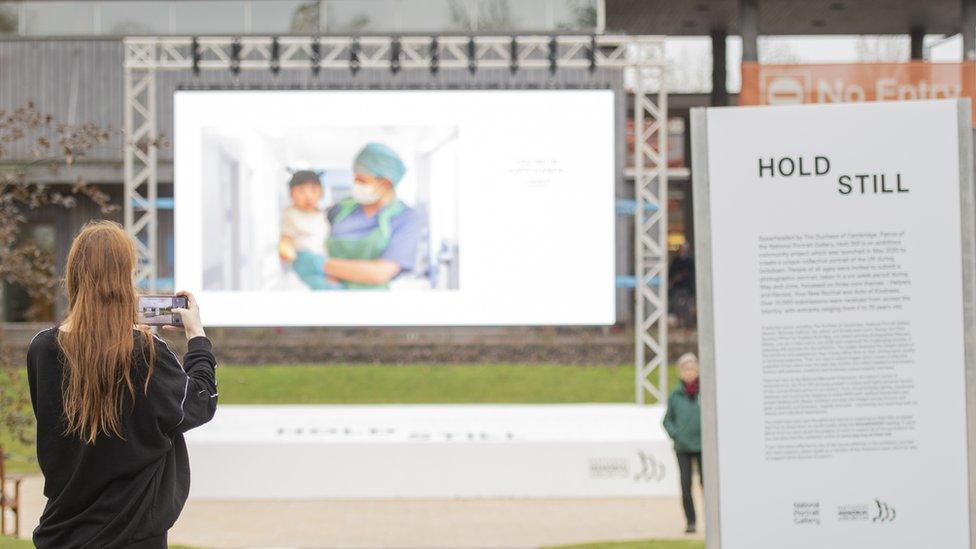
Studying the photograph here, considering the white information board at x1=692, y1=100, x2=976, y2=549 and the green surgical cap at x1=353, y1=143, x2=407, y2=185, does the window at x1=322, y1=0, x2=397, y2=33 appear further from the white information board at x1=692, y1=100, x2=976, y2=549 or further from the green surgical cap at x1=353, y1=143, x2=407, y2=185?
the white information board at x1=692, y1=100, x2=976, y2=549

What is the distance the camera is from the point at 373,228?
51.1 feet

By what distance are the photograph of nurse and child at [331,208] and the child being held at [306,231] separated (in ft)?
0.04

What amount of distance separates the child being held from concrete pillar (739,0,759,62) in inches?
258

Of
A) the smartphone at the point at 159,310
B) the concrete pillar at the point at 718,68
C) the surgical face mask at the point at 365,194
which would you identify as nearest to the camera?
the smartphone at the point at 159,310

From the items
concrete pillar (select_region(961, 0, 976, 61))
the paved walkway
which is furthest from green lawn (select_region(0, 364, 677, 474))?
the paved walkway

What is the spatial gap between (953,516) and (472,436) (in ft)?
27.0

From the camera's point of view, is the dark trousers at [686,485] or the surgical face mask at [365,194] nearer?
the dark trousers at [686,485]

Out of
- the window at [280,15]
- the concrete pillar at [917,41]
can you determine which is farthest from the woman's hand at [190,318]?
the concrete pillar at [917,41]

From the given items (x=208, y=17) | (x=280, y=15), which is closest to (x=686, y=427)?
(x=280, y=15)

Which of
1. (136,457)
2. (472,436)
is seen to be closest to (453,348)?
(472,436)

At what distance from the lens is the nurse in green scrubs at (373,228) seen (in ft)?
50.5

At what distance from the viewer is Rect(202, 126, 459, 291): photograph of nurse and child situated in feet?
49.5

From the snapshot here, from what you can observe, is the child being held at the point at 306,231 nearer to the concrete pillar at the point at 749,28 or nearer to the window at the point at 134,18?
the concrete pillar at the point at 749,28

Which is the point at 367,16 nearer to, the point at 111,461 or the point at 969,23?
the point at 969,23
